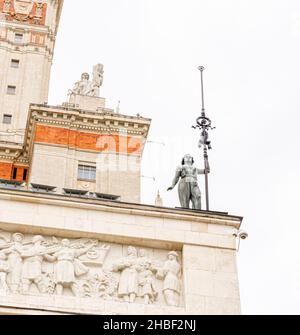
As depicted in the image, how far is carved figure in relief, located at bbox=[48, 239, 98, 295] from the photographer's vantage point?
19016 mm

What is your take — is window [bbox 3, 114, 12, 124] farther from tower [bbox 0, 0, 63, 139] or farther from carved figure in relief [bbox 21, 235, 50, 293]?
carved figure in relief [bbox 21, 235, 50, 293]

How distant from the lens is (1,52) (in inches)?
2064

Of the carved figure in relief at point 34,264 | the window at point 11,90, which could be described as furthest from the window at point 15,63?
the carved figure in relief at point 34,264

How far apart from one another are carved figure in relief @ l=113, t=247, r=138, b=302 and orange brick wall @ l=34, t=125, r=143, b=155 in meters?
23.6

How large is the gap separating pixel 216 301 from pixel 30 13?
39947mm

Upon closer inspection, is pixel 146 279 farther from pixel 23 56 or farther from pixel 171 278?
pixel 23 56

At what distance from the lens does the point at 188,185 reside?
72.3 ft

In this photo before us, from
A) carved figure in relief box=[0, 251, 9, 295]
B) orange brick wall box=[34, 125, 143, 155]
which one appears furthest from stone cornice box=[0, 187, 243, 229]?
orange brick wall box=[34, 125, 143, 155]

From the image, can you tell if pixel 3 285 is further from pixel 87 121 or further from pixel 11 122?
pixel 11 122

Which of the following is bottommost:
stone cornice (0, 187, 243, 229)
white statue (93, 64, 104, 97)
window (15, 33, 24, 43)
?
stone cornice (0, 187, 243, 229)

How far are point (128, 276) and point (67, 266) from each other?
1480mm

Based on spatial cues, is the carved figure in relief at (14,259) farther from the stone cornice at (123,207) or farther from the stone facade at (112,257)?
the stone cornice at (123,207)

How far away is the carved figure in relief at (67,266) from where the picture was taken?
19.0 m

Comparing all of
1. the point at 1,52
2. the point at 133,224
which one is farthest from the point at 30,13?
the point at 133,224
